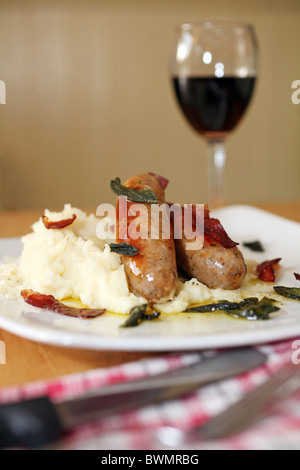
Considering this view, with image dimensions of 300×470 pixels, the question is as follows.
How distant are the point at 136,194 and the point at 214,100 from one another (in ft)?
3.64

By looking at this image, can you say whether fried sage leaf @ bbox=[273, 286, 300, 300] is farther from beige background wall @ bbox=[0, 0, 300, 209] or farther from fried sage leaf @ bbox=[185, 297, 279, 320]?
beige background wall @ bbox=[0, 0, 300, 209]

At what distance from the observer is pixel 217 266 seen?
178 cm

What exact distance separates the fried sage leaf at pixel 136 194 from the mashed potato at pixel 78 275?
0.57ft

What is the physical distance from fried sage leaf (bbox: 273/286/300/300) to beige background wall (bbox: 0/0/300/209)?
4.44 m

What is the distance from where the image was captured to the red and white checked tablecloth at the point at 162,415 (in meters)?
0.98

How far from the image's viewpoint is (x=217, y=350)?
132 cm

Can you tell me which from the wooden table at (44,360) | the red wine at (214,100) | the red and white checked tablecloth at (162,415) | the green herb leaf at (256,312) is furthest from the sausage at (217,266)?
the red wine at (214,100)

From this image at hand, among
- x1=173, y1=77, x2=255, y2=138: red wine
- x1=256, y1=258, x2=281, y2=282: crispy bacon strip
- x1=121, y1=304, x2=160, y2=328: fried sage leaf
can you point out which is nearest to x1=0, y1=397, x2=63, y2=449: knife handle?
x1=121, y1=304, x2=160, y2=328: fried sage leaf

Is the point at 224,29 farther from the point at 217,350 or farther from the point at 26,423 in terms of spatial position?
the point at 26,423

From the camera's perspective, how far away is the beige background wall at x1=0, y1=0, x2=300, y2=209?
5723 mm

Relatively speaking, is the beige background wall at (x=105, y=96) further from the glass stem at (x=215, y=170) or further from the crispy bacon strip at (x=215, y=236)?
the crispy bacon strip at (x=215, y=236)

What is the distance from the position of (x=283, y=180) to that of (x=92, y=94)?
2.31 metres

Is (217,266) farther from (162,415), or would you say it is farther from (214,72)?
(214,72)
